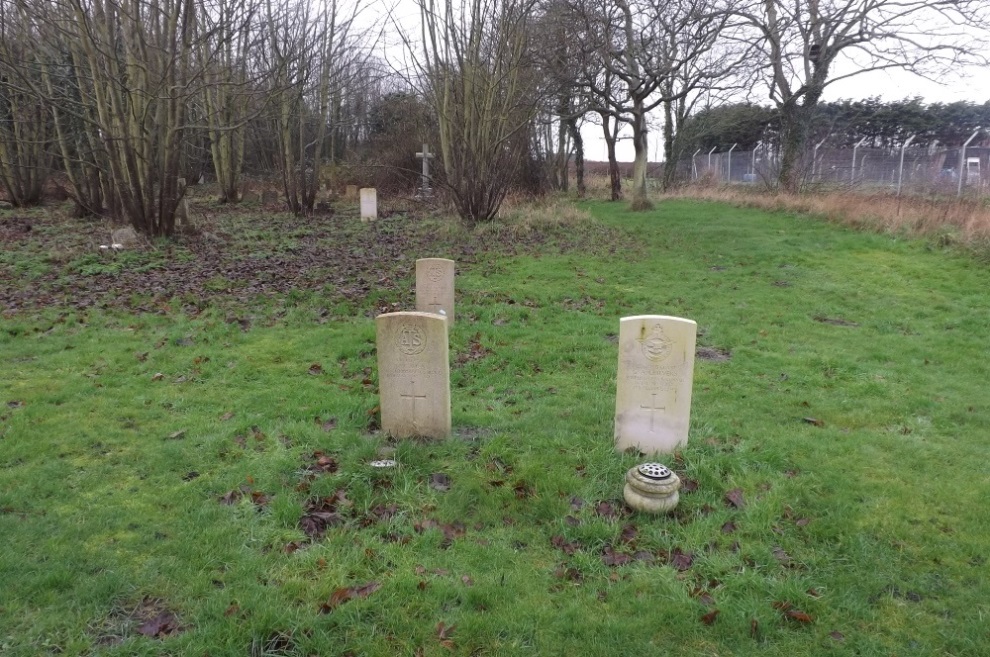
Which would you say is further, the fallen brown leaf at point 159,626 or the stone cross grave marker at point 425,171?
the stone cross grave marker at point 425,171

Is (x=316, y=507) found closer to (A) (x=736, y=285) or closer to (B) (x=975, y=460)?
(B) (x=975, y=460)

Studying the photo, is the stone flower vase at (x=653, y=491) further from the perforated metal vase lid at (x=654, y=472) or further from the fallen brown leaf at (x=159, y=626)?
Result: the fallen brown leaf at (x=159, y=626)

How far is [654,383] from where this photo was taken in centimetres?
451

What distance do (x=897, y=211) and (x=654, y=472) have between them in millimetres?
14943

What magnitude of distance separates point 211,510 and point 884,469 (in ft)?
14.3

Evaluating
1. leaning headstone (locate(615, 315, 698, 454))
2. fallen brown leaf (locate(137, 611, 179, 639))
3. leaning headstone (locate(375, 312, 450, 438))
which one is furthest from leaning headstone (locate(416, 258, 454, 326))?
fallen brown leaf (locate(137, 611, 179, 639))

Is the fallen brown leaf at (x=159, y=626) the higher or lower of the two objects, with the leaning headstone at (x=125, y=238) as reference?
lower

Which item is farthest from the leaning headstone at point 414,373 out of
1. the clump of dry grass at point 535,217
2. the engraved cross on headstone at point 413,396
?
the clump of dry grass at point 535,217

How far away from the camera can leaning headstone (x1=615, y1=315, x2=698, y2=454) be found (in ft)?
14.5

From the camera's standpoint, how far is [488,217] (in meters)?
16.4

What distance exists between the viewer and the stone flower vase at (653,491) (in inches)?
148

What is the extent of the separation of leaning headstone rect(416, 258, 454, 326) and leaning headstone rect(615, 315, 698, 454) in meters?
3.55

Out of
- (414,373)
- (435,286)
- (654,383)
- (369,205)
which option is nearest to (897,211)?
(435,286)

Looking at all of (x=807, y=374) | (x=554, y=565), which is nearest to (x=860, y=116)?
(x=807, y=374)
